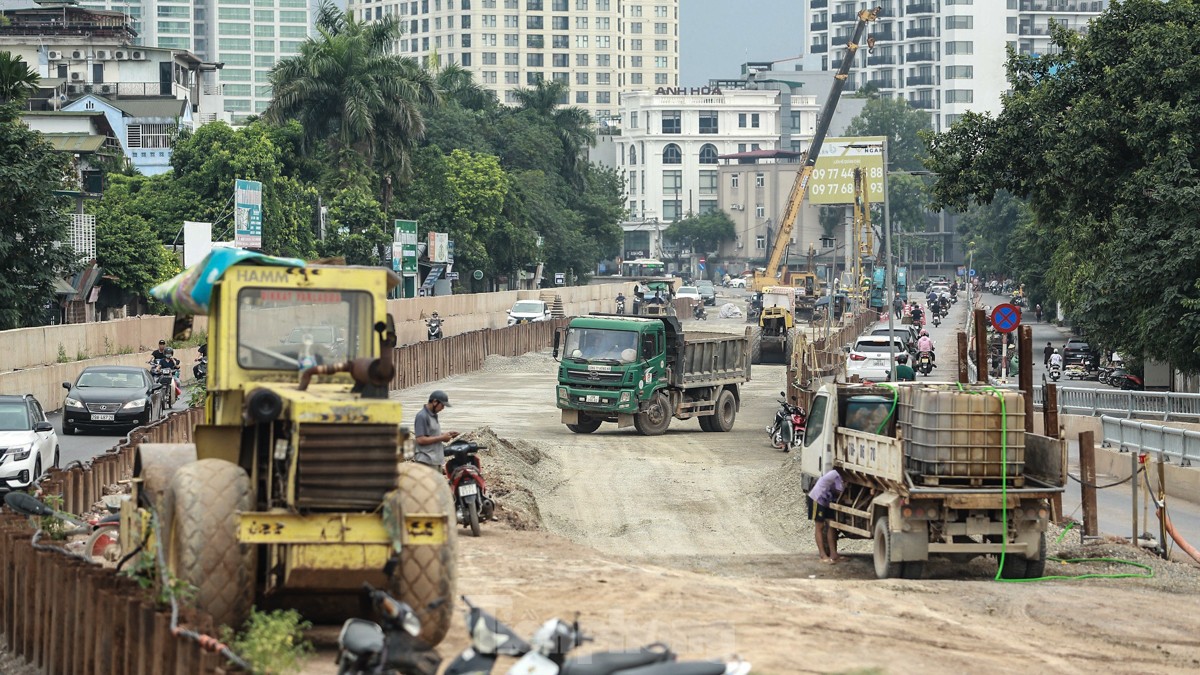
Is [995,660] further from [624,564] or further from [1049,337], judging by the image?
[1049,337]

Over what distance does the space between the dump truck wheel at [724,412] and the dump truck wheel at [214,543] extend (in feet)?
94.8

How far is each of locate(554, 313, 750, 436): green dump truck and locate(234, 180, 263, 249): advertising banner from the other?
24.0 meters

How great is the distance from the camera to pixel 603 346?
123 feet

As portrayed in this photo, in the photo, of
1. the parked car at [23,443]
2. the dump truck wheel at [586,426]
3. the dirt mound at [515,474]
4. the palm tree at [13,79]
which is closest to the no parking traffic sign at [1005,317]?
the dirt mound at [515,474]

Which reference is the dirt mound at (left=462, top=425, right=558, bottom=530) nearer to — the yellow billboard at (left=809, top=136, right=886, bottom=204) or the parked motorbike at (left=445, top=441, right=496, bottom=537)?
the parked motorbike at (left=445, top=441, right=496, bottom=537)

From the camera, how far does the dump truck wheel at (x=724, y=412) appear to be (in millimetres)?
40094

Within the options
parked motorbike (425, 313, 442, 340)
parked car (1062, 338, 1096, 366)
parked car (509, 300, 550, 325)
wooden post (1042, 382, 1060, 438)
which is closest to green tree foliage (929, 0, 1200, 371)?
wooden post (1042, 382, 1060, 438)

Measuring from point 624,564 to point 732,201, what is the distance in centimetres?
17251

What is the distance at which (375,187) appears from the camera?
→ 294ft

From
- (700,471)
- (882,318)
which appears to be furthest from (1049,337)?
(700,471)

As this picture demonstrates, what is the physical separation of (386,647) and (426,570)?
2767 mm

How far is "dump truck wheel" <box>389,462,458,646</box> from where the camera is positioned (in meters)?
11.6

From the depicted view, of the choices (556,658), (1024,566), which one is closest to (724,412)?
(1024,566)

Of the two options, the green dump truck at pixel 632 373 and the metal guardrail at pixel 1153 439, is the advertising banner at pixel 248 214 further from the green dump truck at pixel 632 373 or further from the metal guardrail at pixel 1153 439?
the metal guardrail at pixel 1153 439
